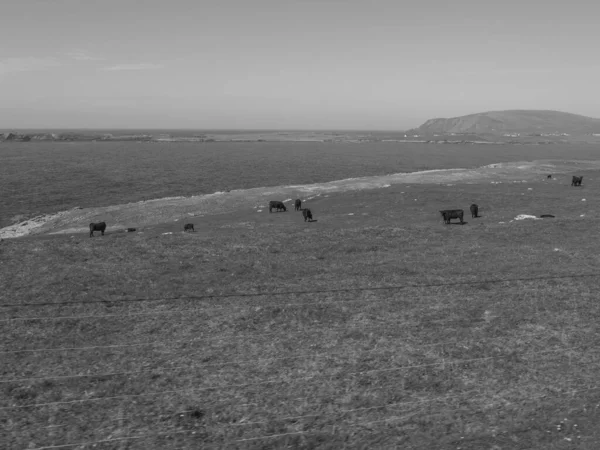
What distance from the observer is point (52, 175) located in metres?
90.4

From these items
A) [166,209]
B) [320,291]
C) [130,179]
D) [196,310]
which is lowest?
[166,209]

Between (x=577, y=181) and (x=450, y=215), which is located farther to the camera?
(x=577, y=181)

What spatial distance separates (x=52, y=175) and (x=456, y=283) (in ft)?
297

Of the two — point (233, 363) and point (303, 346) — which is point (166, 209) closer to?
point (303, 346)

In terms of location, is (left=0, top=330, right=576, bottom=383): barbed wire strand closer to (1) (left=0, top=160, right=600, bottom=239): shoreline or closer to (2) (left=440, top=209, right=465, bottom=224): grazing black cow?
(2) (left=440, top=209, right=465, bottom=224): grazing black cow

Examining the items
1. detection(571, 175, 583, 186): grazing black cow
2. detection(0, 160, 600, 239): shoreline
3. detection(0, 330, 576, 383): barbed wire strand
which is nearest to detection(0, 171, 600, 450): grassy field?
detection(0, 330, 576, 383): barbed wire strand

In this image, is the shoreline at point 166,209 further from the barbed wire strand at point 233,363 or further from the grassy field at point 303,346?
the barbed wire strand at point 233,363

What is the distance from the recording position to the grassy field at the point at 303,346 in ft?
30.5

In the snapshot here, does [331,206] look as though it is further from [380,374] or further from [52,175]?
[52,175]

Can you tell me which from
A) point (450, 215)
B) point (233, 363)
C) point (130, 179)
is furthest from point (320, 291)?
point (130, 179)

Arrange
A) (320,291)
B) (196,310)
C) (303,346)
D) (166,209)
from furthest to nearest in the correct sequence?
(166,209), (320,291), (196,310), (303,346)

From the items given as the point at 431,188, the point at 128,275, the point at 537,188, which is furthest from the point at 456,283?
the point at 537,188

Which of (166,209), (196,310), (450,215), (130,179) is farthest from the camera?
(130,179)

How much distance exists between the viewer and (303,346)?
42.6ft
